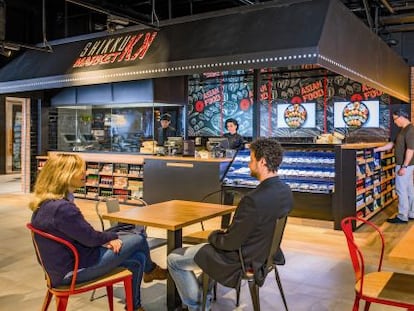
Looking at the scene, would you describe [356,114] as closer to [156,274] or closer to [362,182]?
[362,182]

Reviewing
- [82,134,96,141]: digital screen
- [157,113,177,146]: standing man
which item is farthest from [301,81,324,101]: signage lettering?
[82,134,96,141]: digital screen

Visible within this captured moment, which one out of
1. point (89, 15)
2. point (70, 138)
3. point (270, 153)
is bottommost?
point (270, 153)

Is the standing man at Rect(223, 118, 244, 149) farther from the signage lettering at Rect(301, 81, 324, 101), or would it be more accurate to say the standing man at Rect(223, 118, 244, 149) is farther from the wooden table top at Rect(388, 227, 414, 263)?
the wooden table top at Rect(388, 227, 414, 263)

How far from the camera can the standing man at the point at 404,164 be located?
6766 millimetres

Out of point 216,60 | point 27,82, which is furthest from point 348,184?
point 27,82

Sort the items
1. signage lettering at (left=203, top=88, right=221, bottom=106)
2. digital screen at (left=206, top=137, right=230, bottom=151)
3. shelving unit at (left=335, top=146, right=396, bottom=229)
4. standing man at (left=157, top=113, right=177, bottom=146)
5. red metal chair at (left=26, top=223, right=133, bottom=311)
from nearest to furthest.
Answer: red metal chair at (left=26, top=223, right=133, bottom=311), shelving unit at (left=335, top=146, right=396, bottom=229), digital screen at (left=206, top=137, right=230, bottom=151), standing man at (left=157, top=113, right=177, bottom=146), signage lettering at (left=203, top=88, right=221, bottom=106)

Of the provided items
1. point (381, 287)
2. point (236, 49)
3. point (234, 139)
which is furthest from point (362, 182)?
point (381, 287)

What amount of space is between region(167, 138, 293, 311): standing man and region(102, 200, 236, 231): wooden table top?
0.27 metres

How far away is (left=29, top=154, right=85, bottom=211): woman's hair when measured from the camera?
2785mm

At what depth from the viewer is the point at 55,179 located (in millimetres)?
2812

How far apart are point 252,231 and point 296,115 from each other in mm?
9097

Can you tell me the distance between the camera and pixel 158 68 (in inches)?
256

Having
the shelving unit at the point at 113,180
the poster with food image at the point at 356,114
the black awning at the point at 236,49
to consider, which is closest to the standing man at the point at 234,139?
the shelving unit at the point at 113,180

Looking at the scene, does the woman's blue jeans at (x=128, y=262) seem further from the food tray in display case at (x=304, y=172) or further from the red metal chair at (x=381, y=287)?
the food tray in display case at (x=304, y=172)
